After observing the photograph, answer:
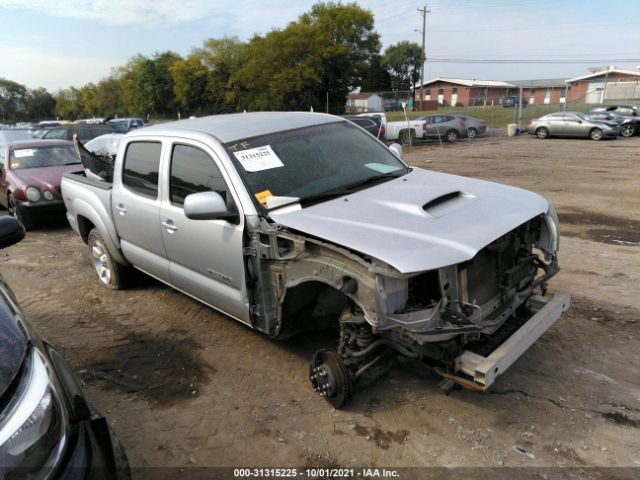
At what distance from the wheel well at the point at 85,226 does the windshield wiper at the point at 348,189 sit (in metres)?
3.49

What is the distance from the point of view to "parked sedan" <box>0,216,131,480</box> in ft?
5.37

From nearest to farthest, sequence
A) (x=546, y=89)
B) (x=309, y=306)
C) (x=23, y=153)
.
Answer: (x=309, y=306)
(x=23, y=153)
(x=546, y=89)

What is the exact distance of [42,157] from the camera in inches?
383

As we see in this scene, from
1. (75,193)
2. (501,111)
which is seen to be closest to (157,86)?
(501,111)

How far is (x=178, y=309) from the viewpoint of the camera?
5.10 m

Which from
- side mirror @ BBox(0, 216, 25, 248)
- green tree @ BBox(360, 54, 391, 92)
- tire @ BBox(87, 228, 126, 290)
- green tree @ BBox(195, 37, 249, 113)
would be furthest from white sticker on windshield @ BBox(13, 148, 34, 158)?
green tree @ BBox(360, 54, 391, 92)

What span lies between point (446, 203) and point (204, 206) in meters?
1.65

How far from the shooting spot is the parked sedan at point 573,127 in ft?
77.0

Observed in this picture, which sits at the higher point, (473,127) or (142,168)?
(142,168)

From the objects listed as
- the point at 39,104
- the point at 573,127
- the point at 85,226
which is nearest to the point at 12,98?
the point at 39,104

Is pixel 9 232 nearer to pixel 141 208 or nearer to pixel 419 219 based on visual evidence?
pixel 141 208

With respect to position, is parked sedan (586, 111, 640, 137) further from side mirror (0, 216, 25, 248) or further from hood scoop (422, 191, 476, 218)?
side mirror (0, 216, 25, 248)

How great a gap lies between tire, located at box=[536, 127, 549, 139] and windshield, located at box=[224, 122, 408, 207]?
24.2 m

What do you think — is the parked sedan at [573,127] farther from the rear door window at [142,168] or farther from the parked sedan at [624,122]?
the rear door window at [142,168]
